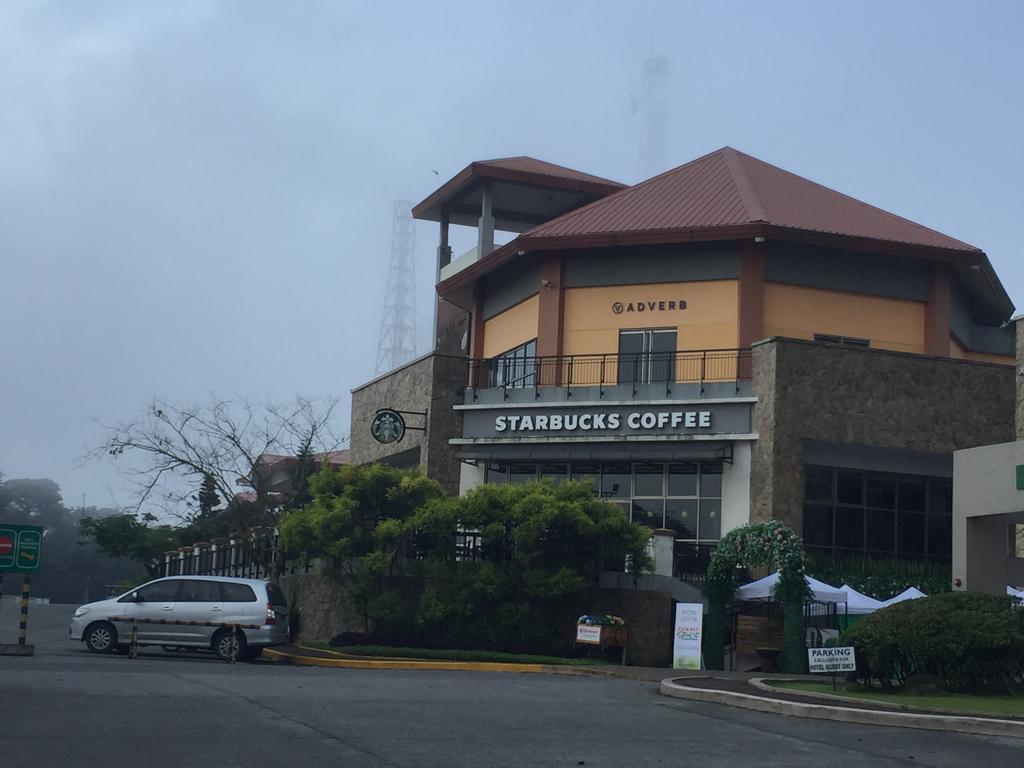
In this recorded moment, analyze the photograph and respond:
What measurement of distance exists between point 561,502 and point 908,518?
10752mm

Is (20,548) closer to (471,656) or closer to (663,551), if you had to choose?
(471,656)

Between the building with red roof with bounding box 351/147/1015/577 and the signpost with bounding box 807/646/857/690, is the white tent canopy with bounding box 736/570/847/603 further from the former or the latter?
the signpost with bounding box 807/646/857/690

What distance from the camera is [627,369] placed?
36.9 m

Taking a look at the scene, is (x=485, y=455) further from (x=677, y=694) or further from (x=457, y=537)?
(x=677, y=694)

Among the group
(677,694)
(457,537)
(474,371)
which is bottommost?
(677,694)

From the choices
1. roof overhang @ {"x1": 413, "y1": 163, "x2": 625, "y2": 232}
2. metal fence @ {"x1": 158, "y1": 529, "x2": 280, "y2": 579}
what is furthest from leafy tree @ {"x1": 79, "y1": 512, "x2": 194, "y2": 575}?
roof overhang @ {"x1": 413, "y1": 163, "x2": 625, "y2": 232}

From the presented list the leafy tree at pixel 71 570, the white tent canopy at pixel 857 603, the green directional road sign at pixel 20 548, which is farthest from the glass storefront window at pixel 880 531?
the leafy tree at pixel 71 570

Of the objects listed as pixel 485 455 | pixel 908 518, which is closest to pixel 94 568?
pixel 485 455

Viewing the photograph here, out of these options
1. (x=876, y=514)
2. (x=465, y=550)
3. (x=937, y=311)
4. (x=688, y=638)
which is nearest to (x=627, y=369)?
(x=876, y=514)

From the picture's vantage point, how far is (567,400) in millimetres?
35812

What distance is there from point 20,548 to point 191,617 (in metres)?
4.37

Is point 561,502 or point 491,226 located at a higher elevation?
point 491,226

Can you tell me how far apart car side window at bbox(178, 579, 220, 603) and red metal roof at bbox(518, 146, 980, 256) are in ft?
45.1

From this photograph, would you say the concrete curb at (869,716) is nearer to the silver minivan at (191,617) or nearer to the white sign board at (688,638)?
the white sign board at (688,638)
